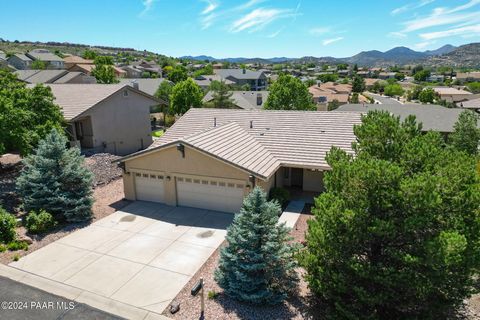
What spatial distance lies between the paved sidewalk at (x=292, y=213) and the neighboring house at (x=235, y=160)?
1.45 meters

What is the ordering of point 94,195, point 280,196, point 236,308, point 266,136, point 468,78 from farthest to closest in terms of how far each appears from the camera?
1. point 468,78
2. point 266,136
3. point 94,195
4. point 280,196
5. point 236,308

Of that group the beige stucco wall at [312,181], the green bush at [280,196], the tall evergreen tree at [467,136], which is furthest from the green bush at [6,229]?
the tall evergreen tree at [467,136]

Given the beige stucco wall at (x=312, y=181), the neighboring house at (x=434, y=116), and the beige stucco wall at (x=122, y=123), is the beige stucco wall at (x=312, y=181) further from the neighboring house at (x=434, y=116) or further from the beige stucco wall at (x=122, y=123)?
the neighboring house at (x=434, y=116)

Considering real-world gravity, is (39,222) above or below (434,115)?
below

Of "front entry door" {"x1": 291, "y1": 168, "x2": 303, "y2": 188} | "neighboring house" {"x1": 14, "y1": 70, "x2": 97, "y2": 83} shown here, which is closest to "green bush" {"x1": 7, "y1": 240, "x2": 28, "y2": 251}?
"front entry door" {"x1": 291, "y1": 168, "x2": 303, "y2": 188}

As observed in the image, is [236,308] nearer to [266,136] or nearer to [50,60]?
[266,136]

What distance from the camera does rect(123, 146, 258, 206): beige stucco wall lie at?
15672 mm

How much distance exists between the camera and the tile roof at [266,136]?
1650 cm

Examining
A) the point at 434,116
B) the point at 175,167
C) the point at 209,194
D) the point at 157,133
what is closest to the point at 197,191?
the point at 209,194

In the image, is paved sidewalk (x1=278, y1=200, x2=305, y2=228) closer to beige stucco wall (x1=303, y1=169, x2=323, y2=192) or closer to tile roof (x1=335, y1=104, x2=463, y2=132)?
beige stucco wall (x1=303, y1=169, x2=323, y2=192)

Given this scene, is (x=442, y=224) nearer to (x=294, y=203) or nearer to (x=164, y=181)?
(x=294, y=203)

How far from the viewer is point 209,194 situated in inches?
648

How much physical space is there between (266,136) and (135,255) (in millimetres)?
11006

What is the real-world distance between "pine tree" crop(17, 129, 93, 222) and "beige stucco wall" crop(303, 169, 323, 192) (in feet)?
38.3
